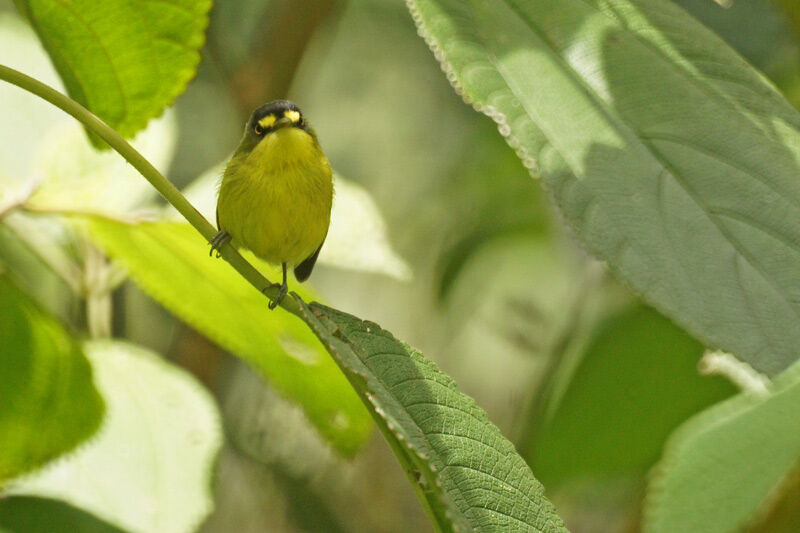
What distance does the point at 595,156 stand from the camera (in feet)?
2.38

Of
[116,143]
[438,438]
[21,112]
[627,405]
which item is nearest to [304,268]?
[21,112]

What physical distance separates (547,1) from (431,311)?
150cm

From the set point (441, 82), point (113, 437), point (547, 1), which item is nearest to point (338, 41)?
point (441, 82)

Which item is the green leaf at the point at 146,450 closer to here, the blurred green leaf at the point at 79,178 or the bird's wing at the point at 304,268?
the blurred green leaf at the point at 79,178

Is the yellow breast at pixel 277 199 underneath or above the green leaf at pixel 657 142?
underneath

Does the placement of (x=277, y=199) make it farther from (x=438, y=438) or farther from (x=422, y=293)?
(x=422, y=293)

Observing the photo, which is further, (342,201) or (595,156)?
(342,201)

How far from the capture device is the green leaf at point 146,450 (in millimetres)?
1177

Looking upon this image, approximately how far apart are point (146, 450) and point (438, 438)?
690 millimetres

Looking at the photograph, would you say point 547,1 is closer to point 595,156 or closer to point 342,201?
point 595,156

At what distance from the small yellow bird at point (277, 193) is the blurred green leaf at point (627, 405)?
46 centimetres

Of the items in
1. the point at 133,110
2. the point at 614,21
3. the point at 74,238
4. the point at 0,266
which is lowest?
the point at 74,238

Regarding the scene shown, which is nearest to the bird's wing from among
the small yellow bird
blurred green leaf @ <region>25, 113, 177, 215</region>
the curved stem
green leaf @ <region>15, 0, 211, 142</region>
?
the small yellow bird

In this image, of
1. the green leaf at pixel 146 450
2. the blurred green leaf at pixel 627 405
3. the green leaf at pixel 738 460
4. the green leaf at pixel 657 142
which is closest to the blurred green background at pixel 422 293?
the blurred green leaf at pixel 627 405
